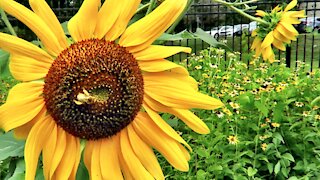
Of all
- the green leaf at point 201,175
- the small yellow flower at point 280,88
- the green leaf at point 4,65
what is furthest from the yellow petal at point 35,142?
the small yellow flower at point 280,88

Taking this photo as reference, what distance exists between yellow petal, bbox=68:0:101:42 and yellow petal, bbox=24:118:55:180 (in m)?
0.06

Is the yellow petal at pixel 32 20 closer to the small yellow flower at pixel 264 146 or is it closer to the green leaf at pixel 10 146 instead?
the green leaf at pixel 10 146

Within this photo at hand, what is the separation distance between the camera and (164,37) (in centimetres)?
50

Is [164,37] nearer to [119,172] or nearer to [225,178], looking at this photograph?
[119,172]

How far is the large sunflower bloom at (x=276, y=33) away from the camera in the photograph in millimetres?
592

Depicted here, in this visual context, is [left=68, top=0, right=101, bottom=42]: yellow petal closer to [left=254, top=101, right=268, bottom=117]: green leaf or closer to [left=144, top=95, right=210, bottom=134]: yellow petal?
[left=144, top=95, right=210, bottom=134]: yellow petal

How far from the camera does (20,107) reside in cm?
39

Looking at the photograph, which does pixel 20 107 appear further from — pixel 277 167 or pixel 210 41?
pixel 277 167

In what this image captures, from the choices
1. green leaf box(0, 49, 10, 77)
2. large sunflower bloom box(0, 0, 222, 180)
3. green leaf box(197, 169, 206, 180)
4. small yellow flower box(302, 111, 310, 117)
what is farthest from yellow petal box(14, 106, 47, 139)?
small yellow flower box(302, 111, 310, 117)

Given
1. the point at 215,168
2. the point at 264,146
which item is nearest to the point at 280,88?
the point at 264,146

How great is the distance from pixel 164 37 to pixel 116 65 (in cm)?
10

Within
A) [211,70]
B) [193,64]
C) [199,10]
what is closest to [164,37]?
[211,70]

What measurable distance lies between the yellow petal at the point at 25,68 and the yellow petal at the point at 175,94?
0.23 feet

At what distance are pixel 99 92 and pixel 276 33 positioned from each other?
0.88ft
